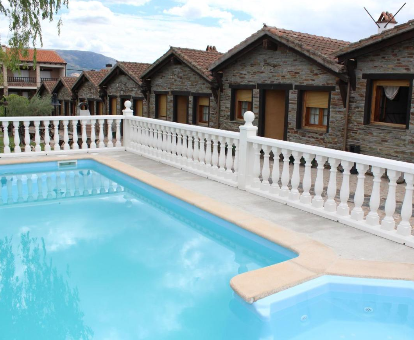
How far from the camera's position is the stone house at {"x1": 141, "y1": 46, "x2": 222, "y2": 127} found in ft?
58.2

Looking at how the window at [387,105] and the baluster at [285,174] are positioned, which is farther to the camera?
the window at [387,105]

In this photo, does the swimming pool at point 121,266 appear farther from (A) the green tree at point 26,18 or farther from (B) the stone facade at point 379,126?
(A) the green tree at point 26,18

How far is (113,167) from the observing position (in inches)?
398

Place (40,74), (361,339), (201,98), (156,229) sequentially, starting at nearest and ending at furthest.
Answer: (361,339) → (156,229) → (201,98) → (40,74)

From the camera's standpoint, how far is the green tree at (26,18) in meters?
13.8

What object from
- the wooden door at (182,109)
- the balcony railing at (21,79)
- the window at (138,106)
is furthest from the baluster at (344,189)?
the balcony railing at (21,79)

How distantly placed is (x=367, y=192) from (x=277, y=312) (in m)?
5.34

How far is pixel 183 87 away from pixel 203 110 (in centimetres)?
142

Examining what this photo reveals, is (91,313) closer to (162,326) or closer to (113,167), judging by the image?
(162,326)

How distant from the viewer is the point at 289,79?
1429cm

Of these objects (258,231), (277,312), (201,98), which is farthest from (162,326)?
(201,98)

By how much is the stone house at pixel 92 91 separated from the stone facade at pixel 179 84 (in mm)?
6641

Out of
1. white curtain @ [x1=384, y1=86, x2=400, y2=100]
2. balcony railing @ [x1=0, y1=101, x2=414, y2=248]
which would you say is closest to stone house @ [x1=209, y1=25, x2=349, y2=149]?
white curtain @ [x1=384, y1=86, x2=400, y2=100]

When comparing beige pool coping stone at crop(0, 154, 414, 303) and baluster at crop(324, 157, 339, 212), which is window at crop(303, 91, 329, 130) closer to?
baluster at crop(324, 157, 339, 212)
